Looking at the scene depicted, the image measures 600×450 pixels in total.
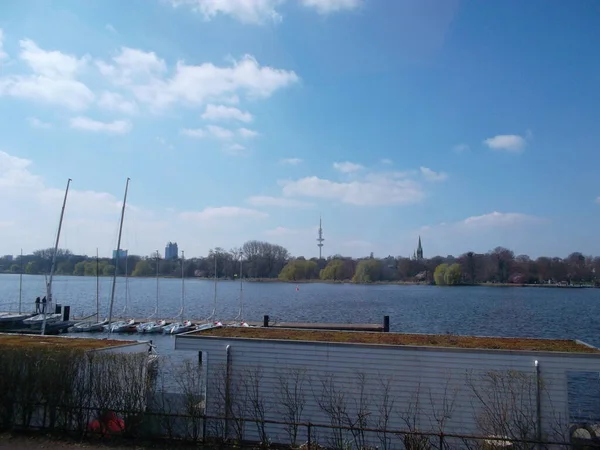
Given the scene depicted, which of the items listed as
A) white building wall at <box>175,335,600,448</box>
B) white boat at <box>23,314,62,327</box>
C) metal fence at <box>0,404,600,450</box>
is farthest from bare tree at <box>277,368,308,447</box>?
white boat at <box>23,314,62,327</box>

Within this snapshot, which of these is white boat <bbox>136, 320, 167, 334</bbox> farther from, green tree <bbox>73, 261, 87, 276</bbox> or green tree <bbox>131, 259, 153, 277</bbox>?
green tree <bbox>131, 259, 153, 277</bbox>

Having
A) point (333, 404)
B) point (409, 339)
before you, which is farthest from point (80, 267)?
point (333, 404)

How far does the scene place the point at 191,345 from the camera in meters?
13.0

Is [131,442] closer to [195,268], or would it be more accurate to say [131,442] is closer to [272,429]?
[272,429]

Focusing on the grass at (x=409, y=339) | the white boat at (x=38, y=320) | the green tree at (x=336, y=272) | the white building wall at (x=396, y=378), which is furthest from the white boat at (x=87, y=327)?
the green tree at (x=336, y=272)

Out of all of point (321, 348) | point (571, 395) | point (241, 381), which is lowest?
point (571, 395)

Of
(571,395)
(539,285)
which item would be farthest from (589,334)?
(539,285)

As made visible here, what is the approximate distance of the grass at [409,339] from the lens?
41.9 ft

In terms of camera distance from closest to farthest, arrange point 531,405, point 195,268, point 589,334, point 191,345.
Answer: point 531,405, point 191,345, point 589,334, point 195,268

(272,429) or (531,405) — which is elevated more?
(531,405)

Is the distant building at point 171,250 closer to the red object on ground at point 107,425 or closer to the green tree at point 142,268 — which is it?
the green tree at point 142,268

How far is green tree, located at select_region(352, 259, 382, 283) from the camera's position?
527 feet

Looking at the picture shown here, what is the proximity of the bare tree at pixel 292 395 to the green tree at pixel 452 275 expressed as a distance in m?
142

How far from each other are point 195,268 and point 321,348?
556 feet
